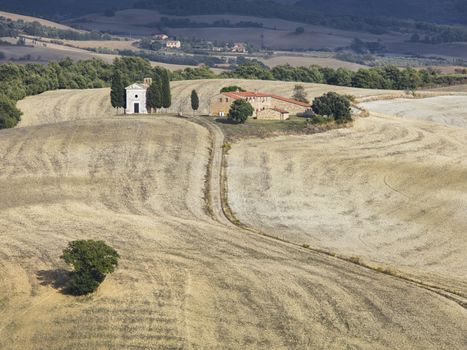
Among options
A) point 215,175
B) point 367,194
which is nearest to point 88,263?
point 215,175

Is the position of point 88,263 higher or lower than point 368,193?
higher

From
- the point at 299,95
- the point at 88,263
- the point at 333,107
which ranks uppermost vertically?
the point at 333,107

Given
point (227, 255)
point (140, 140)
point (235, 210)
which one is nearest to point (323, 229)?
point (235, 210)

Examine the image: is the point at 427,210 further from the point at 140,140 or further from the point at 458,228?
the point at 140,140

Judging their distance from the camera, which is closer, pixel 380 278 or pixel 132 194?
pixel 380 278

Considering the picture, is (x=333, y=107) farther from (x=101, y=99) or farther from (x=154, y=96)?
(x=101, y=99)

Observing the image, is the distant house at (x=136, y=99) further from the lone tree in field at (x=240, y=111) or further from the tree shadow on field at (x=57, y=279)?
the tree shadow on field at (x=57, y=279)

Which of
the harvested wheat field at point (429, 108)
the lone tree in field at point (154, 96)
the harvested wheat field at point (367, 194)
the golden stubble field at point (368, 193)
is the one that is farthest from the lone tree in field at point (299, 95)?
the harvested wheat field at point (367, 194)
